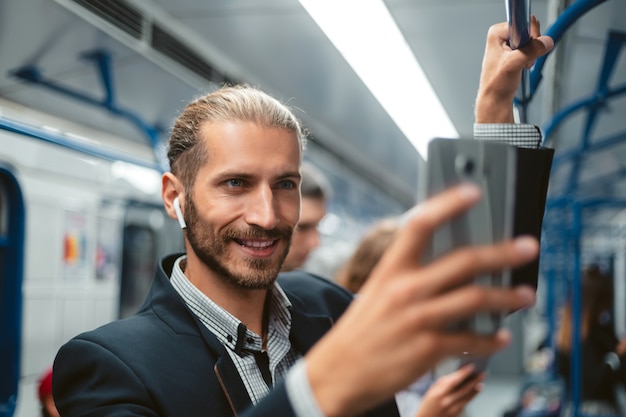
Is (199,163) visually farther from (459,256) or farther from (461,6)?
(461,6)

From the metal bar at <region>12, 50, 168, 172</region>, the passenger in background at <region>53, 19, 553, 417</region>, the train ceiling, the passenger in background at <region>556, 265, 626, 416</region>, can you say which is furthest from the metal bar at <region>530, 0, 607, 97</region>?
the passenger in background at <region>556, 265, 626, 416</region>

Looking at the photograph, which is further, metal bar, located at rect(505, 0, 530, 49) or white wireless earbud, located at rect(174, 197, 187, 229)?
white wireless earbud, located at rect(174, 197, 187, 229)

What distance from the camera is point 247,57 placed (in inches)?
159

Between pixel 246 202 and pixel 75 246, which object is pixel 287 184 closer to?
pixel 246 202

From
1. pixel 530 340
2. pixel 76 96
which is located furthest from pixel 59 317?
pixel 530 340

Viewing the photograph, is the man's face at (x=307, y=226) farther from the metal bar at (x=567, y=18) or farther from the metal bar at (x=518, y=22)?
the metal bar at (x=518, y=22)

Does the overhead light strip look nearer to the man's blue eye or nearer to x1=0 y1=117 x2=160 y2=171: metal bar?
x1=0 y1=117 x2=160 y2=171: metal bar

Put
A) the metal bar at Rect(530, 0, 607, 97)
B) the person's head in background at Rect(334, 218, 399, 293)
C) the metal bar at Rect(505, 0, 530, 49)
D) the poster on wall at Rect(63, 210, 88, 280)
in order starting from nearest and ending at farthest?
the metal bar at Rect(505, 0, 530, 49)
the metal bar at Rect(530, 0, 607, 97)
the person's head in background at Rect(334, 218, 399, 293)
the poster on wall at Rect(63, 210, 88, 280)

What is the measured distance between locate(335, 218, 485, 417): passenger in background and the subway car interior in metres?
0.45

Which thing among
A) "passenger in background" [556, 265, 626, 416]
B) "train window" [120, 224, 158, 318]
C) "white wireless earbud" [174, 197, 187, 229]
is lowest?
"passenger in background" [556, 265, 626, 416]

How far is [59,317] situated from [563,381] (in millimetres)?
4176

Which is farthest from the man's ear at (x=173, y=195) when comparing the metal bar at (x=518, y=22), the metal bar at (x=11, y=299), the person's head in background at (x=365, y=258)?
the person's head in background at (x=365, y=258)

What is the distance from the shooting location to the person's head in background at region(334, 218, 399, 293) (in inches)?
100

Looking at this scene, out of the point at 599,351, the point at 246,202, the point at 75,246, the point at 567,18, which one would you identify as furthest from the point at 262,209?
the point at 599,351
